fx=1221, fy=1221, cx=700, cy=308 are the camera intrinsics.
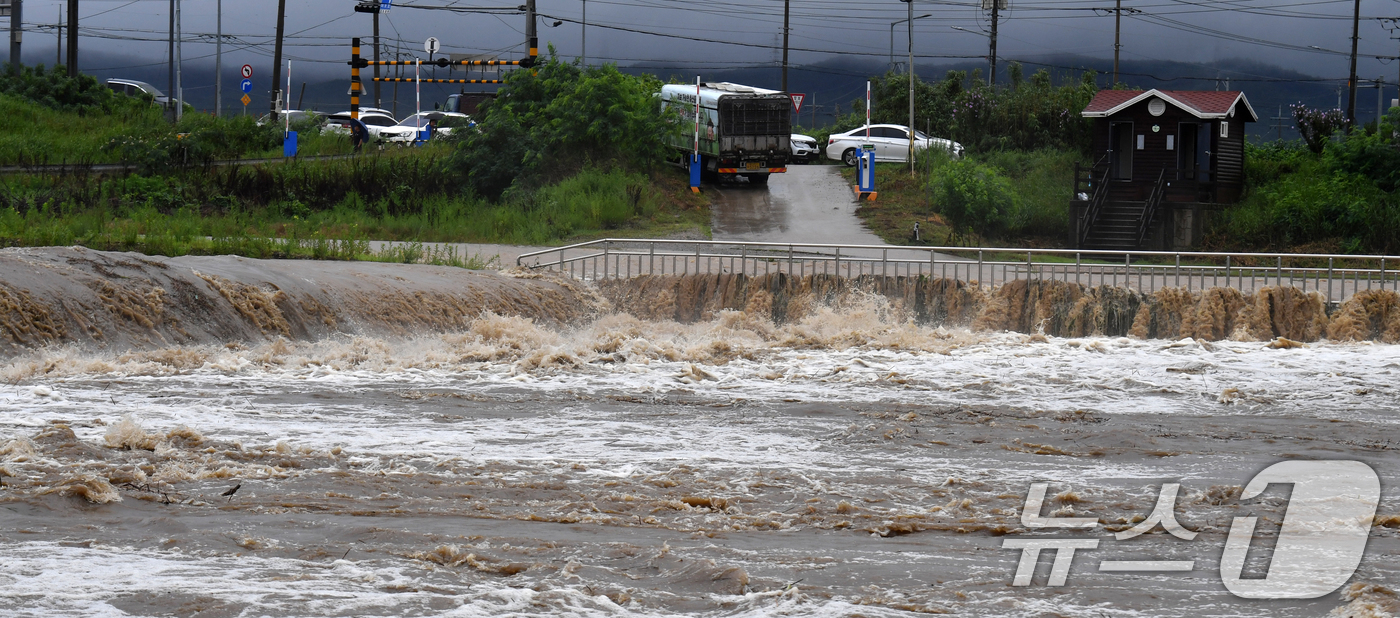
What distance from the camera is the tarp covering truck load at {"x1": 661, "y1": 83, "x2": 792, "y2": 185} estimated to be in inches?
1228

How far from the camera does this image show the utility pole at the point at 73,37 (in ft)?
135

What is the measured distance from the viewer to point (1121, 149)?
32.8 m

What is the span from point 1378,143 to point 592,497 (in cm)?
2823

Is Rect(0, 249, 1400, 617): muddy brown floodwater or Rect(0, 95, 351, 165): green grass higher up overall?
Rect(0, 95, 351, 165): green grass

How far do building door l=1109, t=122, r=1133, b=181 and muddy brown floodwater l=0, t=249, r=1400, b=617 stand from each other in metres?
14.6

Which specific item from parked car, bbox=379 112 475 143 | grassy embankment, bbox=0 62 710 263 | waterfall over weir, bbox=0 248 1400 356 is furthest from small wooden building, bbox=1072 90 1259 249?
parked car, bbox=379 112 475 143

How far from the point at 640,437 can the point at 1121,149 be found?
25.4 meters

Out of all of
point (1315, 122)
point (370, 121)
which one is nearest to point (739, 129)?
point (370, 121)

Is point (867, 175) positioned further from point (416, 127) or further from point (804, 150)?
point (416, 127)

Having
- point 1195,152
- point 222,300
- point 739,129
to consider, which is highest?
point 739,129

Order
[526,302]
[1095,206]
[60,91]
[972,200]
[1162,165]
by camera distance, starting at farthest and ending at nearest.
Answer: [60,91]
[1162,165]
[1095,206]
[972,200]
[526,302]

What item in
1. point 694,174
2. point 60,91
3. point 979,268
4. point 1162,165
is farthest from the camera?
point 60,91

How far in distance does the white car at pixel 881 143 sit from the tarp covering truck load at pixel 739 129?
18.6ft

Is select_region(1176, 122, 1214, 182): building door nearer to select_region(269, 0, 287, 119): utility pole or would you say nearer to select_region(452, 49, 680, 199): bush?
select_region(452, 49, 680, 199): bush
